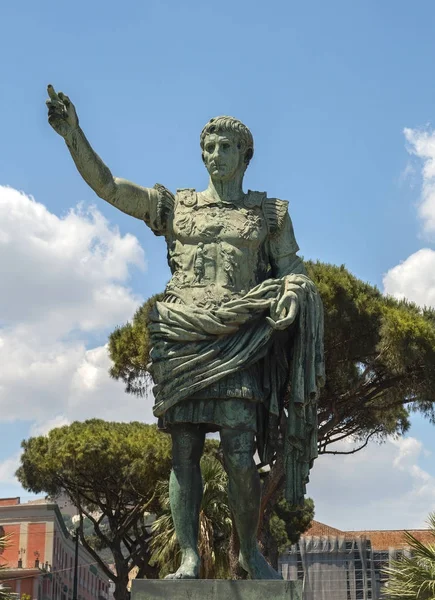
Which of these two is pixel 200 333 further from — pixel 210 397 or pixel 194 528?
pixel 194 528

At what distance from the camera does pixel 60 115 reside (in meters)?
5.43

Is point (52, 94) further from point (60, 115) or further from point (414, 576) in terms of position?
point (414, 576)

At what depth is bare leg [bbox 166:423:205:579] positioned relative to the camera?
5105 millimetres

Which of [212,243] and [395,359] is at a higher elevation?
[395,359]

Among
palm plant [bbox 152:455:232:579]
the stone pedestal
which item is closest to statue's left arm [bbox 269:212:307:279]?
the stone pedestal

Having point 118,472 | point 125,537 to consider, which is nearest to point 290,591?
point 118,472

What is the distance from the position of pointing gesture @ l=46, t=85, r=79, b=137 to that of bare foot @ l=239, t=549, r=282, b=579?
8.42ft

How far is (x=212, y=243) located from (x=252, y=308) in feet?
1.58

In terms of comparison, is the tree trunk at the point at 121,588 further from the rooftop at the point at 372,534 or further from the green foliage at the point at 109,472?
the rooftop at the point at 372,534

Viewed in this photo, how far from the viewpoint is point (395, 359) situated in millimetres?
20422

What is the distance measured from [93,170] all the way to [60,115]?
361 millimetres

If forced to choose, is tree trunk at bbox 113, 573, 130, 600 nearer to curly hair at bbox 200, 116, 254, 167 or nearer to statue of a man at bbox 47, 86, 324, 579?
statue of a man at bbox 47, 86, 324, 579

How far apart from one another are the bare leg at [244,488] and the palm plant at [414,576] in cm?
859

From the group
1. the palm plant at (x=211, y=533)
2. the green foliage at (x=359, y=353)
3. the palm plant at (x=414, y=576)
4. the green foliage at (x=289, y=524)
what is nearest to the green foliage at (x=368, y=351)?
the green foliage at (x=359, y=353)
